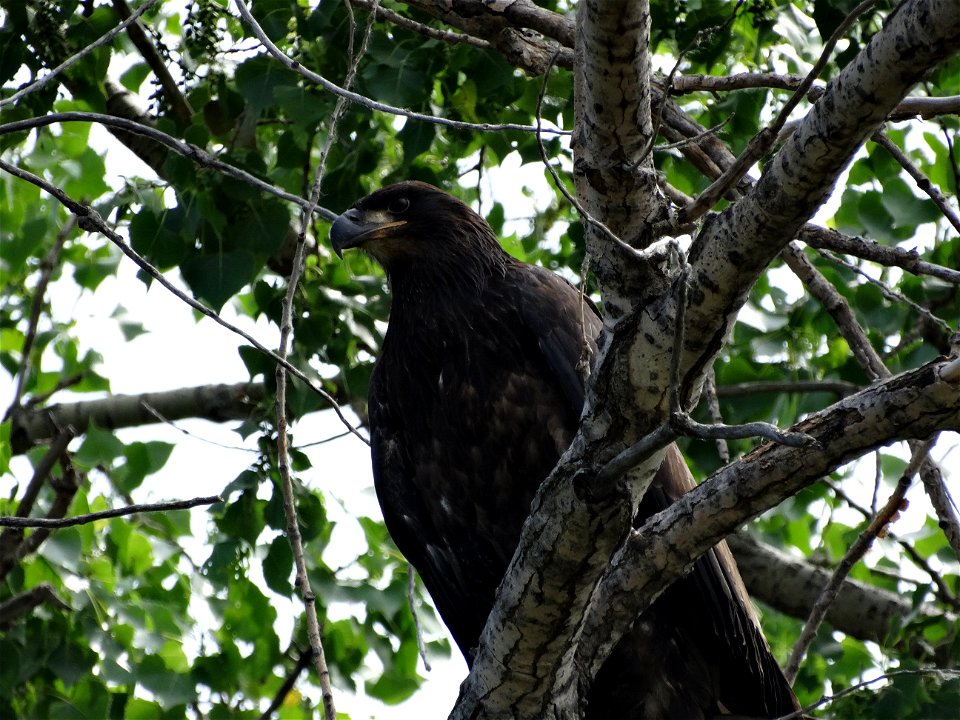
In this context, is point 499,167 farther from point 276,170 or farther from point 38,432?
point 38,432

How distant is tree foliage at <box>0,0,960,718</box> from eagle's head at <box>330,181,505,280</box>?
0.63ft

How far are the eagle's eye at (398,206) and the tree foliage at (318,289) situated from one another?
170 millimetres

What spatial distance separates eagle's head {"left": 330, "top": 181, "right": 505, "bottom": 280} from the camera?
421cm

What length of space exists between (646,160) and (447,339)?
5.59ft

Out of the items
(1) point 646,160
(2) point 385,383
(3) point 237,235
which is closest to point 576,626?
(1) point 646,160

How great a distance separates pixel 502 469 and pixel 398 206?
1.18 metres

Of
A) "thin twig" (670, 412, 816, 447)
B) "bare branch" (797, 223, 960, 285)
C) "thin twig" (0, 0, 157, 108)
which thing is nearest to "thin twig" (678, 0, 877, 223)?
"thin twig" (670, 412, 816, 447)

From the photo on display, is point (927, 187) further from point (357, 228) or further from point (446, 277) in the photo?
point (357, 228)

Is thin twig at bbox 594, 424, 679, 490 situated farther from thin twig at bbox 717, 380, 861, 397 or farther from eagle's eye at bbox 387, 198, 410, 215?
thin twig at bbox 717, 380, 861, 397

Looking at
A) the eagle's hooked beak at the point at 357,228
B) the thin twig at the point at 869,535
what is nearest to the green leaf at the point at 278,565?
the eagle's hooked beak at the point at 357,228

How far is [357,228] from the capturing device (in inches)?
166

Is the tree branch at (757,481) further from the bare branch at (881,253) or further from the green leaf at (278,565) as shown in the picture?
the green leaf at (278,565)

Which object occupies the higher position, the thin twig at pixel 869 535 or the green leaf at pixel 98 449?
the green leaf at pixel 98 449

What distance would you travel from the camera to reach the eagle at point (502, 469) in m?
3.70
